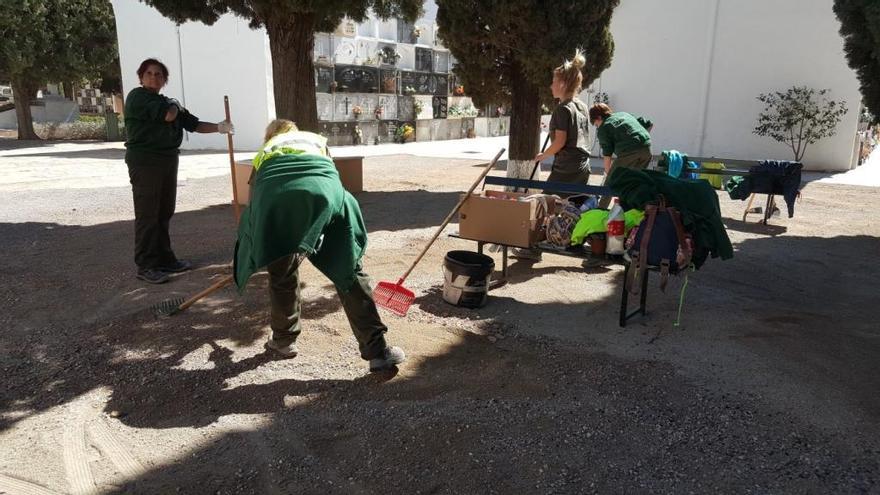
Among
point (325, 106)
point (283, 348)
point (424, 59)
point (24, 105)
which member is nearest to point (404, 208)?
point (283, 348)

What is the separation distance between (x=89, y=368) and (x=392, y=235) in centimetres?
384

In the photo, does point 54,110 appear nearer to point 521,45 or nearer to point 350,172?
point 350,172

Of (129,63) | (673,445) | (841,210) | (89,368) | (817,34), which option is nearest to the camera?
(673,445)

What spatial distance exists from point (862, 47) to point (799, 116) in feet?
24.7

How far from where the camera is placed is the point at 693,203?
3.97 m

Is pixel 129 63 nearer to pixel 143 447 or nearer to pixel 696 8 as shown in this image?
pixel 696 8

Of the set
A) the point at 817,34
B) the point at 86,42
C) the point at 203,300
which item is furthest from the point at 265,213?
the point at 86,42

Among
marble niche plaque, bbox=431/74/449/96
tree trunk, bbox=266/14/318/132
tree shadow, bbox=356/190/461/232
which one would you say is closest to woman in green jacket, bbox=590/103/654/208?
tree shadow, bbox=356/190/461/232

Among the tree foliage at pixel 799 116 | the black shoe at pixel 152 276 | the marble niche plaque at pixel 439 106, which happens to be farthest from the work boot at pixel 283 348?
the marble niche plaque at pixel 439 106

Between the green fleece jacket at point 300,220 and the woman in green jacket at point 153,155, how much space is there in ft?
5.78

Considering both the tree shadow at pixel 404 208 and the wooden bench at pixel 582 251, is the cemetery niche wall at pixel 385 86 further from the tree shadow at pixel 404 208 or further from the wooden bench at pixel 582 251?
the wooden bench at pixel 582 251

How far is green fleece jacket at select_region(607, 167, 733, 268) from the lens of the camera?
3.96 meters

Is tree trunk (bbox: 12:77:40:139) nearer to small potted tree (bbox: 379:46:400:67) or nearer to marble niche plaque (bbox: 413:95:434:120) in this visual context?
small potted tree (bbox: 379:46:400:67)

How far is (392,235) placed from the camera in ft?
23.5
